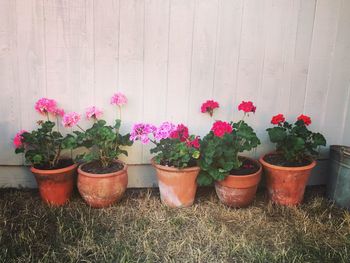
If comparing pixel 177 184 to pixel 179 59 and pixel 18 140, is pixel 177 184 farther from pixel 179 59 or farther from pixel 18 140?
pixel 18 140

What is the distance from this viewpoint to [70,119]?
2.41 meters

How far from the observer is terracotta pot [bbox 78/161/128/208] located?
238 centimetres

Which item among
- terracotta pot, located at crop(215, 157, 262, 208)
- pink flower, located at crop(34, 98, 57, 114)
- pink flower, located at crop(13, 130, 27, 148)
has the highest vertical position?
pink flower, located at crop(34, 98, 57, 114)

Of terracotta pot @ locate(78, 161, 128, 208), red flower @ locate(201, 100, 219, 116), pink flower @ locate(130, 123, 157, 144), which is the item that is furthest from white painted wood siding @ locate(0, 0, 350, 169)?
terracotta pot @ locate(78, 161, 128, 208)

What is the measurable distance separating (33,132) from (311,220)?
2.01 metres

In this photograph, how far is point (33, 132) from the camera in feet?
7.95

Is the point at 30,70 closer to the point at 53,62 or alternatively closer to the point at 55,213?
the point at 53,62

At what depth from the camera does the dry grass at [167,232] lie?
194 cm

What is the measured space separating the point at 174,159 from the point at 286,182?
0.86 metres

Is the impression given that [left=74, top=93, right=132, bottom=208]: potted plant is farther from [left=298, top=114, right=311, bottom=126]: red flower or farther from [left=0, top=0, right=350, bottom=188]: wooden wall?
[left=298, top=114, right=311, bottom=126]: red flower

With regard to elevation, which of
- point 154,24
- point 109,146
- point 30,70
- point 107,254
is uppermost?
point 154,24

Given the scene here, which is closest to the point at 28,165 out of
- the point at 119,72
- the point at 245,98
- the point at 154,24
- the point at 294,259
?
the point at 119,72

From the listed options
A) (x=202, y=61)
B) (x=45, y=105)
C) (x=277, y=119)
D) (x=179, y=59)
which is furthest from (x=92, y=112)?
(x=277, y=119)

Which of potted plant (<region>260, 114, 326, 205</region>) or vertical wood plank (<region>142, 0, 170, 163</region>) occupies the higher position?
vertical wood plank (<region>142, 0, 170, 163</region>)
